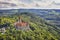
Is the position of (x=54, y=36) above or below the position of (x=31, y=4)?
below

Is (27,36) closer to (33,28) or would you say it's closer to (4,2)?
(33,28)

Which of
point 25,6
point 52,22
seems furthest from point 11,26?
point 52,22

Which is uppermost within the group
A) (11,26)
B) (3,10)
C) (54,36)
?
(3,10)

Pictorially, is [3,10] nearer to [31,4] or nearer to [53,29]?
[31,4]

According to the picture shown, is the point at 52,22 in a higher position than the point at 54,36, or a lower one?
higher

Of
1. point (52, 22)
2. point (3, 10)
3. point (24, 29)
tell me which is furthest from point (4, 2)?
point (52, 22)

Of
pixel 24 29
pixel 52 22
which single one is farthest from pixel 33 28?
pixel 52 22
